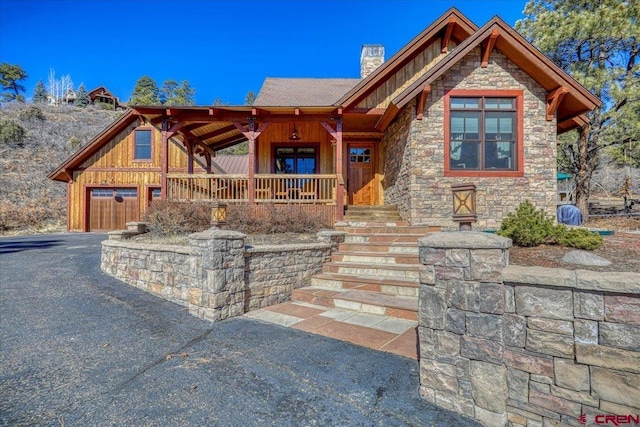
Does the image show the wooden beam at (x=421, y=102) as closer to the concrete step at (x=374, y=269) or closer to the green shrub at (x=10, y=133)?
the concrete step at (x=374, y=269)

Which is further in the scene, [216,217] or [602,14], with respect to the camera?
[602,14]

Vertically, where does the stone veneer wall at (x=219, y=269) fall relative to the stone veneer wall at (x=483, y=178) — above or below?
below

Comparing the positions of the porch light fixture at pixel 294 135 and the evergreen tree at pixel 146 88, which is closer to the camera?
the porch light fixture at pixel 294 135

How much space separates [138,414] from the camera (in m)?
2.25

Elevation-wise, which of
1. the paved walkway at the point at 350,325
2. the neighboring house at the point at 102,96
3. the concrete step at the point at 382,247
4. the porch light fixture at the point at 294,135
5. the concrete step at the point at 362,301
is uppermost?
the neighboring house at the point at 102,96

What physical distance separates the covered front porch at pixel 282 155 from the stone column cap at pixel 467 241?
5.66 m

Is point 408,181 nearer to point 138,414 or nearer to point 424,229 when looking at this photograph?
point 424,229

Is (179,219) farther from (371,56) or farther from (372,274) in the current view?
(371,56)

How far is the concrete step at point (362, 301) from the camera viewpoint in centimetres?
408

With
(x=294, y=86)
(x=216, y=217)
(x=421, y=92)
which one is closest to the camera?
(x=216, y=217)

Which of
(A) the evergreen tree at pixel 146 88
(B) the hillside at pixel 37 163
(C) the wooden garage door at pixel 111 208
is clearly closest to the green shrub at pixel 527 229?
(C) the wooden garage door at pixel 111 208

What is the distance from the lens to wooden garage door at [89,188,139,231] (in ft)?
47.7

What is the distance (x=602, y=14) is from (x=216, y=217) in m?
13.7

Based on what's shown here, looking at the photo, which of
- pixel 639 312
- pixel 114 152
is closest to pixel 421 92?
pixel 639 312
